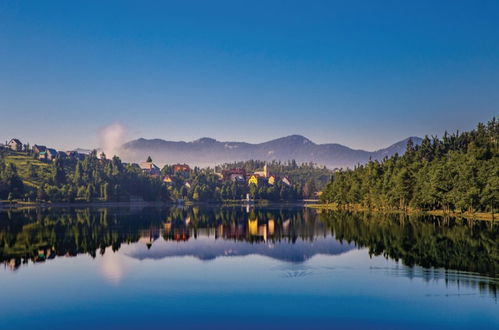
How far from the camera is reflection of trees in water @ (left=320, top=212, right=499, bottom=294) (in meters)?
41.3

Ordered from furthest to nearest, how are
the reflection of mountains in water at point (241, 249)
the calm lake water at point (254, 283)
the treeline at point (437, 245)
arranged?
the reflection of mountains in water at point (241, 249) → the treeline at point (437, 245) → the calm lake water at point (254, 283)

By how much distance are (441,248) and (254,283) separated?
87.8ft

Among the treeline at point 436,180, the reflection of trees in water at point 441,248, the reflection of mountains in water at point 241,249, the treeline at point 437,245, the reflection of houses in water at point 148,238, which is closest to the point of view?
the reflection of trees in water at point 441,248

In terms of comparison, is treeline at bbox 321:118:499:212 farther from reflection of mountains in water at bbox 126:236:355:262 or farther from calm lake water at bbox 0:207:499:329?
reflection of mountains in water at bbox 126:236:355:262

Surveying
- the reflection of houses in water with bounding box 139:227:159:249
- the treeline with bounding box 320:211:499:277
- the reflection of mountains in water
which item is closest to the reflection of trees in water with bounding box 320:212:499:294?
the treeline with bounding box 320:211:499:277

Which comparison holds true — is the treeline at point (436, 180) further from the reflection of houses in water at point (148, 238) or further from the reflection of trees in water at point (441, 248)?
the reflection of houses in water at point (148, 238)

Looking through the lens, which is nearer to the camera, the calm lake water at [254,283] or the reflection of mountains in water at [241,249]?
the calm lake water at [254,283]

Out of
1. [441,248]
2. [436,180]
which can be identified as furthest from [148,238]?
[436,180]

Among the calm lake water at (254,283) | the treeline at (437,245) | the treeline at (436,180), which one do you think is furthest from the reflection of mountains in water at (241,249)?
the treeline at (436,180)

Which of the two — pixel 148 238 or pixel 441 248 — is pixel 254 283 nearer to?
pixel 441 248

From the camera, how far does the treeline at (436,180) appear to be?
99.6 metres

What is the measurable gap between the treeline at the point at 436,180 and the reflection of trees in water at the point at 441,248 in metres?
19.3

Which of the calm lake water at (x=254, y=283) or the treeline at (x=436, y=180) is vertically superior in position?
the treeline at (x=436, y=180)

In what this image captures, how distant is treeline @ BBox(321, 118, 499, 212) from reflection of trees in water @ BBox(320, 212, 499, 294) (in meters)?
19.3
